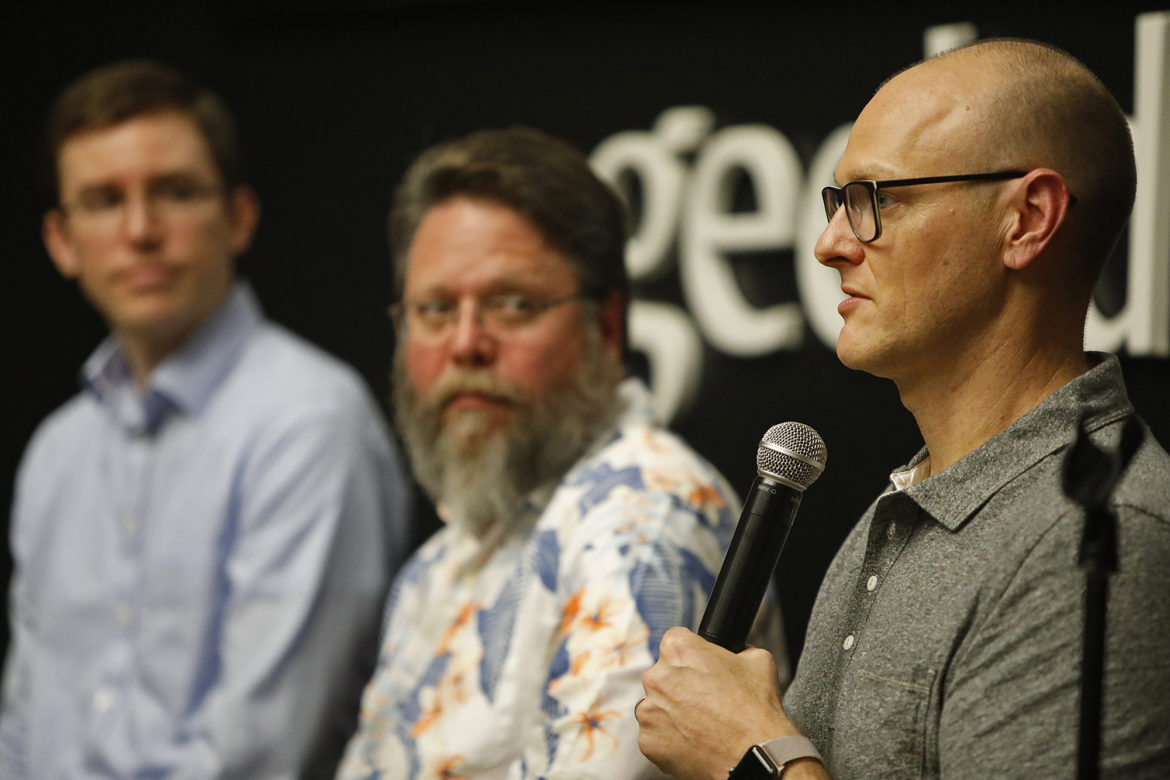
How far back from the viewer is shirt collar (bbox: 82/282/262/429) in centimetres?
Answer: 281

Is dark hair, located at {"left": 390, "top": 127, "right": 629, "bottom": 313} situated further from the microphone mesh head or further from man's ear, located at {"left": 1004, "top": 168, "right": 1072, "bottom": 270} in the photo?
man's ear, located at {"left": 1004, "top": 168, "right": 1072, "bottom": 270}

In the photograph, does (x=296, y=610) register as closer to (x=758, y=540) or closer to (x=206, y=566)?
(x=206, y=566)

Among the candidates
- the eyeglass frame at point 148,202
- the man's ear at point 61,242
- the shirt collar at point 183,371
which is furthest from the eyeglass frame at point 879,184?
the man's ear at point 61,242

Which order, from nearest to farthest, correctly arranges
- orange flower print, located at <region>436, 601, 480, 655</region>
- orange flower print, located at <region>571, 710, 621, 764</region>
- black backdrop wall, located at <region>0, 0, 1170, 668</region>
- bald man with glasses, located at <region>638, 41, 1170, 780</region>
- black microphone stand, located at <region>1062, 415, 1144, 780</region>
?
black microphone stand, located at <region>1062, 415, 1144, 780</region> → bald man with glasses, located at <region>638, 41, 1170, 780</region> → orange flower print, located at <region>571, 710, 621, 764</region> → orange flower print, located at <region>436, 601, 480, 655</region> → black backdrop wall, located at <region>0, 0, 1170, 668</region>

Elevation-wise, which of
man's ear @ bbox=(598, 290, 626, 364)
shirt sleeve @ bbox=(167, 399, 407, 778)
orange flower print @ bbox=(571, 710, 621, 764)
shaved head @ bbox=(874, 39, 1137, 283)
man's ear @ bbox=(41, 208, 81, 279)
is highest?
shaved head @ bbox=(874, 39, 1137, 283)

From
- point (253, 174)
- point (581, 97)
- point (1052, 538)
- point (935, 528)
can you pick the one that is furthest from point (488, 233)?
point (253, 174)

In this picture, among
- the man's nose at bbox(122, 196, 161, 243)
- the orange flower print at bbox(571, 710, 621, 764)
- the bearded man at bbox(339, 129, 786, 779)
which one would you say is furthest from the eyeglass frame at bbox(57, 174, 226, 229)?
the orange flower print at bbox(571, 710, 621, 764)

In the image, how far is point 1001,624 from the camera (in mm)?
1009

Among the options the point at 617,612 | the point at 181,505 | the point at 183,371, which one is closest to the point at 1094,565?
the point at 617,612

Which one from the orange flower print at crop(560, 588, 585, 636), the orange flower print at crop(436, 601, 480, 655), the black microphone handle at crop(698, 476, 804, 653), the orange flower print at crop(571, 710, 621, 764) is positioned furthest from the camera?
the orange flower print at crop(436, 601, 480, 655)

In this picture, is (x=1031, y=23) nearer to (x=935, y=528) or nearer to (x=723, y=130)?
(x=723, y=130)

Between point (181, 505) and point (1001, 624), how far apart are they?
6.68 feet

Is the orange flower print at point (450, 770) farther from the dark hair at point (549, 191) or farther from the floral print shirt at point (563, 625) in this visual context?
the dark hair at point (549, 191)

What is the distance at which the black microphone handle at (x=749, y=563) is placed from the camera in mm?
1160
